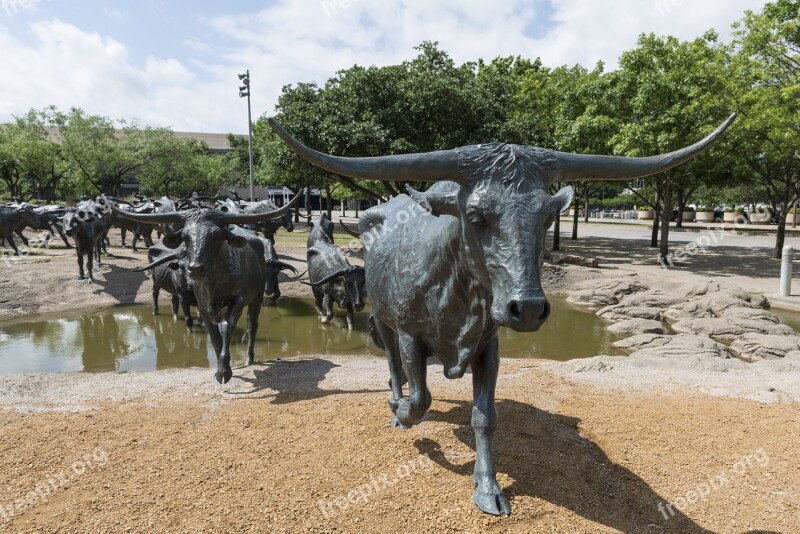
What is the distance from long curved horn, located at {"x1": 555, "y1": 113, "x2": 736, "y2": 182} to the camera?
275cm

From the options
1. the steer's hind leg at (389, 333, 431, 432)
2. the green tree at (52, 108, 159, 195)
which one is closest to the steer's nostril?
the steer's hind leg at (389, 333, 431, 432)

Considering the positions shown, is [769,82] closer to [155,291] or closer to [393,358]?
[393,358]

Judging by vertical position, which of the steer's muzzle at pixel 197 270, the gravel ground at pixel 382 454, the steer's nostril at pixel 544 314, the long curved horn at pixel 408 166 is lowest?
the gravel ground at pixel 382 454

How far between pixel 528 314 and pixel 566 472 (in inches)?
87.0

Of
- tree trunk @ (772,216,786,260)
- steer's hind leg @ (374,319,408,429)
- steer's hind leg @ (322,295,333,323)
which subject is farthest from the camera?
tree trunk @ (772,216,786,260)

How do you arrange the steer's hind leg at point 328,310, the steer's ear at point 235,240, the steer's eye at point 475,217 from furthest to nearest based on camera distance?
1. the steer's hind leg at point 328,310
2. the steer's ear at point 235,240
3. the steer's eye at point 475,217

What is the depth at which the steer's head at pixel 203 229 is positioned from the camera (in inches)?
234

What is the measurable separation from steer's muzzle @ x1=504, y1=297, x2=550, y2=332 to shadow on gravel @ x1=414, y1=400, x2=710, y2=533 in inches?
68.7

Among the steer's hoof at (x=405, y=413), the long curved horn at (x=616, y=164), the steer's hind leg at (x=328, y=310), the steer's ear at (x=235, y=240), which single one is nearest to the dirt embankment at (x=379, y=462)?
the steer's hoof at (x=405, y=413)

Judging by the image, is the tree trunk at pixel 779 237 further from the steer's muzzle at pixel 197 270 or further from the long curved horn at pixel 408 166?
the long curved horn at pixel 408 166

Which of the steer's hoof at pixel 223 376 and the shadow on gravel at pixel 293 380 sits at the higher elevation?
the steer's hoof at pixel 223 376

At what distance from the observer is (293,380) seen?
6.53 meters

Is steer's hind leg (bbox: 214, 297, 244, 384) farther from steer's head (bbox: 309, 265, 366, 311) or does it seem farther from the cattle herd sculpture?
steer's head (bbox: 309, 265, 366, 311)

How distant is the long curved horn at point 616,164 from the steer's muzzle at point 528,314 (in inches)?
33.2
